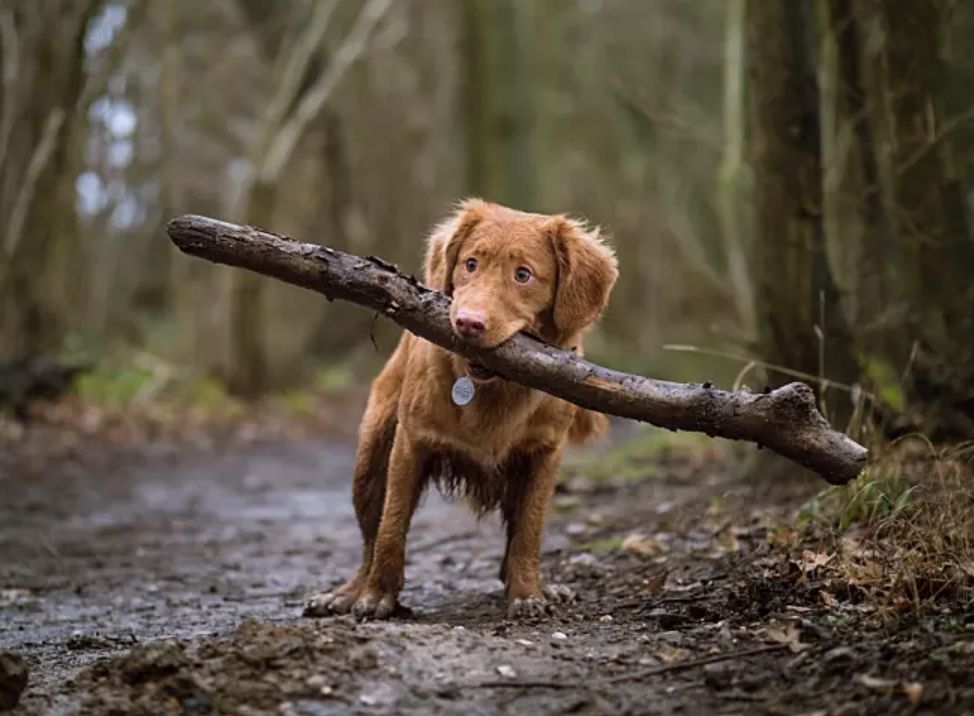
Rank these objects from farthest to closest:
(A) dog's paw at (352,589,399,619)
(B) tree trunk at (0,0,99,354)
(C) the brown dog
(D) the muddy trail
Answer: (B) tree trunk at (0,0,99,354) → (A) dog's paw at (352,589,399,619) → (C) the brown dog → (D) the muddy trail

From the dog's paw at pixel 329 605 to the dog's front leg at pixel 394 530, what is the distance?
0.22 m

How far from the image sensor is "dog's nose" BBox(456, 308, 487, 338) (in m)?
4.64

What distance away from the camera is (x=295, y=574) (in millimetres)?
7344

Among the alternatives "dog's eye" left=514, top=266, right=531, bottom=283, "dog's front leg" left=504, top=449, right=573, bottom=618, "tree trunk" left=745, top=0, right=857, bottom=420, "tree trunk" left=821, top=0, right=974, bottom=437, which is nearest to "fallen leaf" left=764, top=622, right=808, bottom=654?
"dog's front leg" left=504, top=449, right=573, bottom=618

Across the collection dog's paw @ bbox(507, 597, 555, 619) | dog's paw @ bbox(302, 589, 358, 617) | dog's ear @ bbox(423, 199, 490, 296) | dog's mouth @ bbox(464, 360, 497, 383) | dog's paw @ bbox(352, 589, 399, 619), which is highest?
dog's ear @ bbox(423, 199, 490, 296)

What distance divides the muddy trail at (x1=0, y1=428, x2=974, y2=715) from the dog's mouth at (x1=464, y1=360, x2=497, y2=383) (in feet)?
3.38

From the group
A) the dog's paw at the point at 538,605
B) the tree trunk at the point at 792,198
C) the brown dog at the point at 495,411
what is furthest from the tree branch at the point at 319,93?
the dog's paw at the point at 538,605

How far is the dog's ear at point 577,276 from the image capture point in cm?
537

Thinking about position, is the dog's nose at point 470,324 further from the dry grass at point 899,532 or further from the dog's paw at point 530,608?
the dry grass at point 899,532

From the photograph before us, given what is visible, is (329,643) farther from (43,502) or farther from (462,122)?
(462,122)

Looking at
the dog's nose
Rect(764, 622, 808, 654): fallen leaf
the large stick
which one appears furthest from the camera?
the dog's nose

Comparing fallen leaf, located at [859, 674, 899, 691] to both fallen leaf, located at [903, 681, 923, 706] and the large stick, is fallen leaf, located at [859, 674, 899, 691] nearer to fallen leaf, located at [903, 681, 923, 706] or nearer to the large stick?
fallen leaf, located at [903, 681, 923, 706]

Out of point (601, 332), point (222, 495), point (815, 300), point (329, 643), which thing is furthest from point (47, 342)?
point (601, 332)

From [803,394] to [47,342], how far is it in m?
12.3
